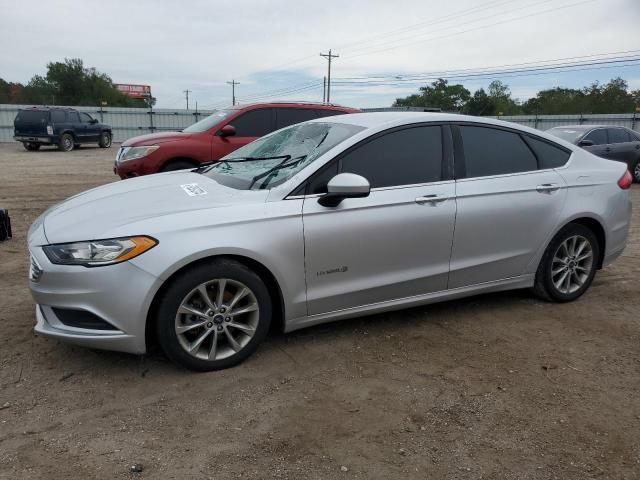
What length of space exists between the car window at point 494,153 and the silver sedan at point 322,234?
1 cm

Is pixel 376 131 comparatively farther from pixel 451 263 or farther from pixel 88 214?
pixel 88 214

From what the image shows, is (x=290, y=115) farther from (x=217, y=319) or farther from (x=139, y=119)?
(x=139, y=119)

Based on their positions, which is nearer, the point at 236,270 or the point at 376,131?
the point at 236,270

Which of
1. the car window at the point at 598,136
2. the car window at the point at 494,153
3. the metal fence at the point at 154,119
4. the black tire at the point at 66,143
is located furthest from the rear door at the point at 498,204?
the metal fence at the point at 154,119

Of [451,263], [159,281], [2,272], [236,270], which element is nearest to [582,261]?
[451,263]

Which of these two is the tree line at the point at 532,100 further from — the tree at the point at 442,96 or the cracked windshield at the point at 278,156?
the cracked windshield at the point at 278,156

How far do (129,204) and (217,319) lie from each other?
0.96 meters

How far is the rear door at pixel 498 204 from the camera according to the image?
3.97m

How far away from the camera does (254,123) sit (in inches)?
335

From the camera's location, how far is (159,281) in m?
3.01

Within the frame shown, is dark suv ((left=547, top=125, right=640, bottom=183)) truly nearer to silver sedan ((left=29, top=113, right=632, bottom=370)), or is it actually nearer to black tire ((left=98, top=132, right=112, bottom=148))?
silver sedan ((left=29, top=113, right=632, bottom=370))

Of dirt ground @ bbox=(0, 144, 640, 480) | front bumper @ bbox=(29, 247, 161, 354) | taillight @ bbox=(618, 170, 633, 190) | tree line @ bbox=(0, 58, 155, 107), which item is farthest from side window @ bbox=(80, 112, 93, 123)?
tree line @ bbox=(0, 58, 155, 107)

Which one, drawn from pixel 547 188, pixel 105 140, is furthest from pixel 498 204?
pixel 105 140

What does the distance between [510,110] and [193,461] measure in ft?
311
